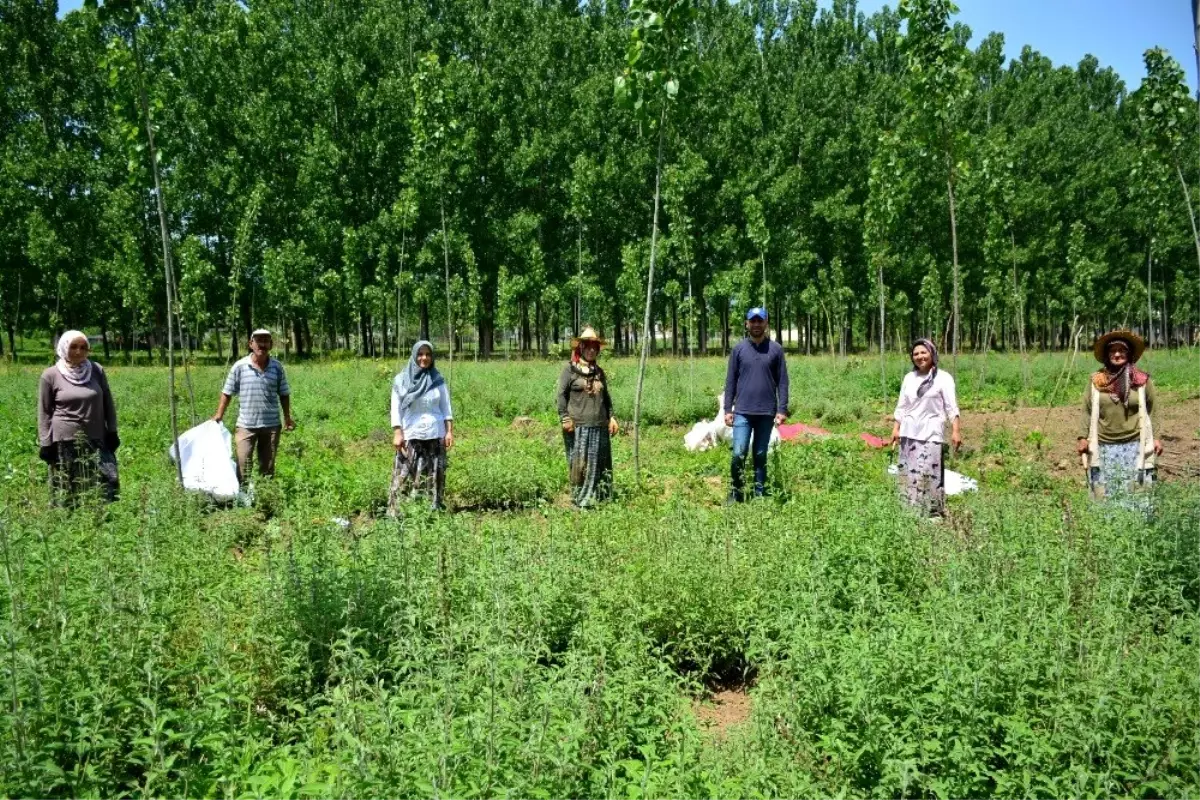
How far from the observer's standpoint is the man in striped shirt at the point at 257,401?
7422mm

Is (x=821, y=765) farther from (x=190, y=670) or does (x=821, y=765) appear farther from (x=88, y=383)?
(x=88, y=383)

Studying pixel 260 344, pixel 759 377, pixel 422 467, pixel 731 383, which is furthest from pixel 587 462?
pixel 260 344

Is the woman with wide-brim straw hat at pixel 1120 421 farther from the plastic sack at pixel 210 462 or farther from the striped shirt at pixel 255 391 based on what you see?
the plastic sack at pixel 210 462

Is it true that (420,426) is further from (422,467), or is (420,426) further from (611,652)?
(611,652)

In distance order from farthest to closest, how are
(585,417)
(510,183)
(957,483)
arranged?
1. (510,183)
2. (957,483)
3. (585,417)

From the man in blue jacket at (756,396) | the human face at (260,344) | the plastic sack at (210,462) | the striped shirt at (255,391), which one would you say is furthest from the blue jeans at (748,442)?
the plastic sack at (210,462)

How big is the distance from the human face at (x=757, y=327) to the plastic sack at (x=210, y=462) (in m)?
5.39

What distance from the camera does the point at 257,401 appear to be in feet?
24.5

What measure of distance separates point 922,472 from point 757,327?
2.13 metres

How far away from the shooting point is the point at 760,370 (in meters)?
7.85

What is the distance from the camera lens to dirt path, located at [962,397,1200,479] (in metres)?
10.2

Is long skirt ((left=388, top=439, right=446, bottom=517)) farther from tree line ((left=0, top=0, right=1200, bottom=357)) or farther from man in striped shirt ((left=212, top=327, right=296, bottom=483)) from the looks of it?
tree line ((left=0, top=0, right=1200, bottom=357))

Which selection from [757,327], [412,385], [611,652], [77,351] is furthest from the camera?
[757,327]

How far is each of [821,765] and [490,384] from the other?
15.1 meters
